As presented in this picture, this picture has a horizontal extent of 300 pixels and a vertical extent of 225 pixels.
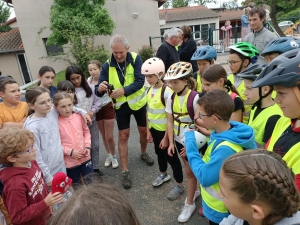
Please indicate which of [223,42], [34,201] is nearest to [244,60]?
[34,201]

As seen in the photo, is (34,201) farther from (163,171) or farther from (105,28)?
(105,28)

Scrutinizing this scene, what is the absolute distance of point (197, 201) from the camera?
3406 mm

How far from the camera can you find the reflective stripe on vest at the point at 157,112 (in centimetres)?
339

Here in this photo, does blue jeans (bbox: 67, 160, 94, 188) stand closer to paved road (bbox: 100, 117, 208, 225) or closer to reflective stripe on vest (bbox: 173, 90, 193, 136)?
paved road (bbox: 100, 117, 208, 225)

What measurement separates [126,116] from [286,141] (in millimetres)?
2872

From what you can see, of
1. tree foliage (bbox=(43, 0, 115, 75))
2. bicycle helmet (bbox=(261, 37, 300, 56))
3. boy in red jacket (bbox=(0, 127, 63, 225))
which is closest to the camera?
boy in red jacket (bbox=(0, 127, 63, 225))

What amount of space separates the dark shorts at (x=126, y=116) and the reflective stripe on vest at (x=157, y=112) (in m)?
0.57

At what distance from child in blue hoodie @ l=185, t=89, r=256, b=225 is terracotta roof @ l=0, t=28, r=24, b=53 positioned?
23108mm

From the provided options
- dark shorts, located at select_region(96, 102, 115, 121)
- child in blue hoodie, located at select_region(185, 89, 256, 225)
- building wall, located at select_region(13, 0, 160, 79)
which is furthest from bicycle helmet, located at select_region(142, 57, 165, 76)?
building wall, located at select_region(13, 0, 160, 79)

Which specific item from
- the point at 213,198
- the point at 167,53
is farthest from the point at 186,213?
the point at 167,53

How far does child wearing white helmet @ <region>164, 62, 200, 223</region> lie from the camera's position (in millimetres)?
2873

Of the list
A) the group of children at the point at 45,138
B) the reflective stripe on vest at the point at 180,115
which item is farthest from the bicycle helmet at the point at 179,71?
the group of children at the point at 45,138

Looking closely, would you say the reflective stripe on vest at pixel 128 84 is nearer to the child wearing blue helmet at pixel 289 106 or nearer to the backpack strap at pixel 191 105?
the backpack strap at pixel 191 105

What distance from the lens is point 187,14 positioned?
114ft
